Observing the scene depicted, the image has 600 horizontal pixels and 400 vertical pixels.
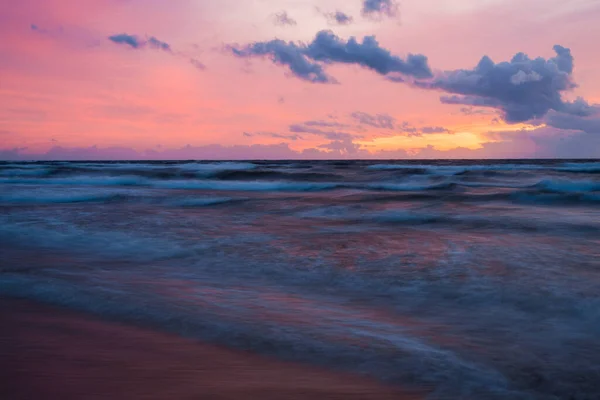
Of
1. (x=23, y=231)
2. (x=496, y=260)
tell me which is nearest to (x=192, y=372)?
(x=496, y=260)

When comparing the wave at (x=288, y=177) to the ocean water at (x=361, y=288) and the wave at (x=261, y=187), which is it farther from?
the ocean water at (x=361, y=288)

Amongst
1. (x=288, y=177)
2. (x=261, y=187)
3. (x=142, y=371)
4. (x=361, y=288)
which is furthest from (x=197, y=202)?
(x=288, y=177)

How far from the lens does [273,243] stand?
5246mm

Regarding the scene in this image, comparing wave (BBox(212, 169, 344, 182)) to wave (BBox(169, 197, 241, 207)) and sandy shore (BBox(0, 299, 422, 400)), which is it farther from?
sandy shore (BBox(0, 299, 422, 400))

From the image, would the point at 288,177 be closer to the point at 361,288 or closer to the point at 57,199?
the point at 57,199

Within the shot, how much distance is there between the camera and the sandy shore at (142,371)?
185 cm

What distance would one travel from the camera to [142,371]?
79.7 inches

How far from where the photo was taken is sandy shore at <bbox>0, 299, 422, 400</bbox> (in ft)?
6.06

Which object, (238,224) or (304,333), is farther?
(238,224)

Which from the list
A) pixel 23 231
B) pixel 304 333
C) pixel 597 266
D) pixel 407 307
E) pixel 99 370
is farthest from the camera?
pixel 23 231

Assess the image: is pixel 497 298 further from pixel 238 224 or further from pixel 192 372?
pixel 238 224

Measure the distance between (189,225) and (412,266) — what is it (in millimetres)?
3486

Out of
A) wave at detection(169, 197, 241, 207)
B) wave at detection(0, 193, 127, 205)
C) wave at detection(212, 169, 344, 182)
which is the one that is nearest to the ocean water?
wave at detection(169, 197, 241, 207)

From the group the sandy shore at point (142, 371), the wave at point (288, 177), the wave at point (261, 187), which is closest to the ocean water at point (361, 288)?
the sandy shore at point (142, 371)
